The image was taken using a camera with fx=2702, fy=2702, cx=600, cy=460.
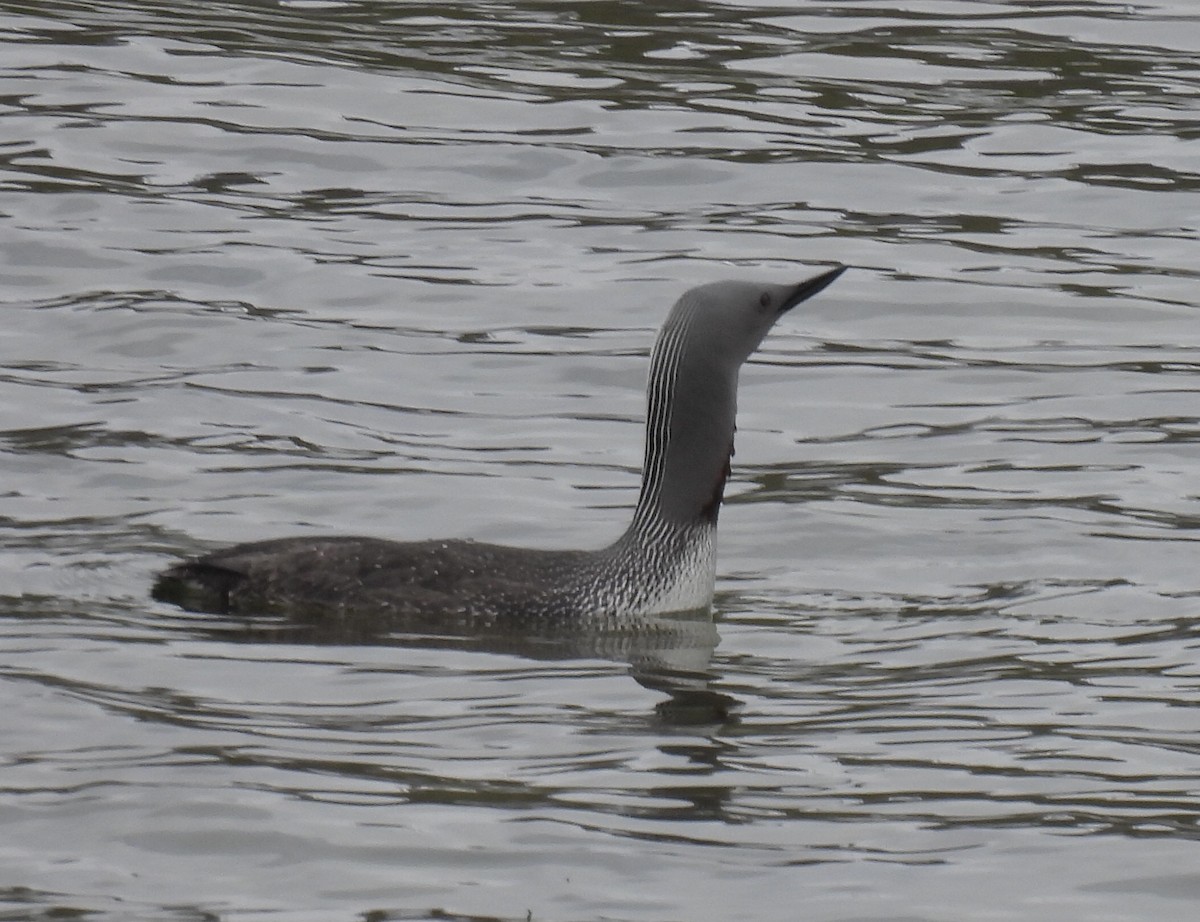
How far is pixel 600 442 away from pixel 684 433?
8.24 ft

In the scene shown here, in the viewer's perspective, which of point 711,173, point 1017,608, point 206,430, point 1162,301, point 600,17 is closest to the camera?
point 1017,608

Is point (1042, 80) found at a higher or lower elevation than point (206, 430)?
higher

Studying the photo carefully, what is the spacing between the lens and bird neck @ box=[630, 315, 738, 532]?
392 inches

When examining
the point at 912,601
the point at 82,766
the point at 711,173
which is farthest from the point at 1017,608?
the point at 711,173

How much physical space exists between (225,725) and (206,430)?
449 centimetres

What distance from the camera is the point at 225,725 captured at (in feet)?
26.5

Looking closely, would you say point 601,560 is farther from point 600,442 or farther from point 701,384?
point 600,442

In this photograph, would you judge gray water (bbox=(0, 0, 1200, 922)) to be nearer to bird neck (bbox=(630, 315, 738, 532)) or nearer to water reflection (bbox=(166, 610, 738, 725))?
water reflection (bbox=(166, 610, 738, 725))

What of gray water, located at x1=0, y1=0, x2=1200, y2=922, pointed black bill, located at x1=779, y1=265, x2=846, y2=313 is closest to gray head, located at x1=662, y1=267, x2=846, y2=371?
pointed black bill, located at x1=779, y1=265, x2=846, y2=313

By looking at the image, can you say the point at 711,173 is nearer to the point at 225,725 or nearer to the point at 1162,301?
the point at 1162,301

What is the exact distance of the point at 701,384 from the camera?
393 inches

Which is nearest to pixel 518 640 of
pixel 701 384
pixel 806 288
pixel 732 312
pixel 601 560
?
pixel 601 560

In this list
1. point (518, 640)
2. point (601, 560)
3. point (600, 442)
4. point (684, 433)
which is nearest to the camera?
point (518, 640)

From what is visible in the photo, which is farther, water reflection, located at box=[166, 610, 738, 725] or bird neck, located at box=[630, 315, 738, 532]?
bird neck, located at box=[630, 315, 738, 532]
